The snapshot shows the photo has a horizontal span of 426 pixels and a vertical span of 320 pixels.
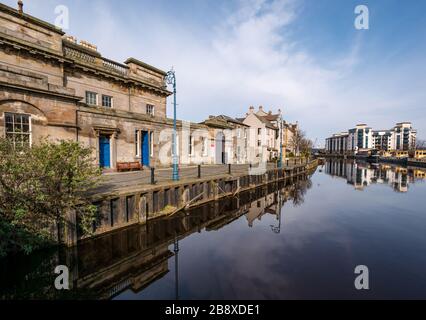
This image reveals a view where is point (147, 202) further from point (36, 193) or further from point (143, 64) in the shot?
point (143, 64)

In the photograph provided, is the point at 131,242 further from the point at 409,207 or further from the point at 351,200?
the point at 409,207

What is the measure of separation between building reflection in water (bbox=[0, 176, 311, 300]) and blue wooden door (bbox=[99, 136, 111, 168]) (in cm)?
802

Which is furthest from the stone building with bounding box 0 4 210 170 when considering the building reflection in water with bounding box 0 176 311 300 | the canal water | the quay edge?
the canal water

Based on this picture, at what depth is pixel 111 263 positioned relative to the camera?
6.71 m

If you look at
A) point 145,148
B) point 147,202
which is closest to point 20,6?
point 145,148

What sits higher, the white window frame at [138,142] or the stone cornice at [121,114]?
the stone cornice at [121,114]

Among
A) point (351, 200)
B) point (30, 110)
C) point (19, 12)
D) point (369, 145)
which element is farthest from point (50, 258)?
point (369, 145)

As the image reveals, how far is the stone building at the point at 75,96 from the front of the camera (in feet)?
34.4

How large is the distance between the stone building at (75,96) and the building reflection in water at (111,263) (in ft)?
14.1

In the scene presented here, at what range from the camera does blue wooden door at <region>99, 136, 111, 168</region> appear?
14878 millimetres

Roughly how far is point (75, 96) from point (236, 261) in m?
12.9

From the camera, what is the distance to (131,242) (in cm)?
796

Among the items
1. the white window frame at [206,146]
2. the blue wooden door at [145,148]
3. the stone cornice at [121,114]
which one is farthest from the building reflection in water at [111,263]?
the white window frame at [206,146]

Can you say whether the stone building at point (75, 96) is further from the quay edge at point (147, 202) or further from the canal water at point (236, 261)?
the canal water at point (236, 261)
